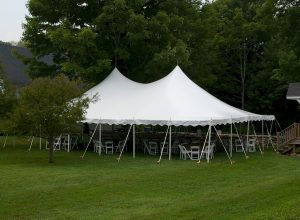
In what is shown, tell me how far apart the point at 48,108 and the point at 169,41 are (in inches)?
427

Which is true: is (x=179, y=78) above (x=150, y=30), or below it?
below

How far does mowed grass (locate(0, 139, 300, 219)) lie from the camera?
1022 centimetres

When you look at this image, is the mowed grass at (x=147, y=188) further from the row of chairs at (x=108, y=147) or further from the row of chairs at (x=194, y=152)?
the row of chairs at (x=108, y=147)

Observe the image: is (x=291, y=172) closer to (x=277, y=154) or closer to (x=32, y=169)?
(x=277, y=154)

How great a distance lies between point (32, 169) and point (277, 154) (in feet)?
36.2

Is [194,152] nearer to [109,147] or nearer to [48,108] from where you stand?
[109,147]

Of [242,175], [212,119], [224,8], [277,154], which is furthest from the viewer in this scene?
[224,8]

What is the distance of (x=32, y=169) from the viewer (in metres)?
17.3

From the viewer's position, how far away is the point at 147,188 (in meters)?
13.6

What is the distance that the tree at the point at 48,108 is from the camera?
18.7 meters

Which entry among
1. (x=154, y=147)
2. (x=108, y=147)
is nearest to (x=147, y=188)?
(x=154, y=147)

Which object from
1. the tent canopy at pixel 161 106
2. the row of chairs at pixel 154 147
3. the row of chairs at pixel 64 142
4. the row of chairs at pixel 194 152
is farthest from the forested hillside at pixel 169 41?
the row of chairs at pixel 194 152

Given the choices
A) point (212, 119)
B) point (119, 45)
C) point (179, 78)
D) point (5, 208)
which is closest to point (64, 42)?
point (119, 45)

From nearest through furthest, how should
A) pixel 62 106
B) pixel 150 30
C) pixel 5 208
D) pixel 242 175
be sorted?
pixel 5 208 → pixel 242 175 → pixel 62 106 → pixel 150 30
